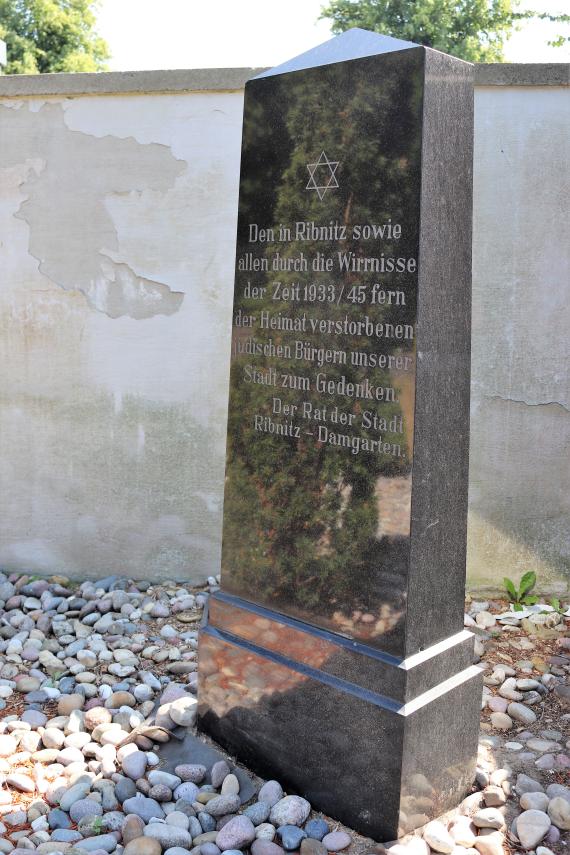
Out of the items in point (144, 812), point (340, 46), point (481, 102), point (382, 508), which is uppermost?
point (481, 102)

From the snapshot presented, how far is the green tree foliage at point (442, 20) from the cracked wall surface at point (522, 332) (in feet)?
73.5

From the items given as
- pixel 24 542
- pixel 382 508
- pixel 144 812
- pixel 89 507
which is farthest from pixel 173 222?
pixel 144 812

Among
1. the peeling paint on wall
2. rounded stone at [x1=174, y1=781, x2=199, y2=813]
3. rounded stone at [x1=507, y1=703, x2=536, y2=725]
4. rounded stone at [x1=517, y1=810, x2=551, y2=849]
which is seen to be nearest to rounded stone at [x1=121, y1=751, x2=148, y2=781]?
rounded stone at [x1=174, y1=781, x2=199, y2=813]

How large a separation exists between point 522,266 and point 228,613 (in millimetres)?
2347

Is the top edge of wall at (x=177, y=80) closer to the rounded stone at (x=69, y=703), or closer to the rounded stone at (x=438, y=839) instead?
the rounded stone at (x=69, y=703)

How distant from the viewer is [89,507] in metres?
4.79

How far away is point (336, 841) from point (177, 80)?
11.8 ft

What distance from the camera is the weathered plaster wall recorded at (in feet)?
14.1

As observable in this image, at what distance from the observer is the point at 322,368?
2672 mm

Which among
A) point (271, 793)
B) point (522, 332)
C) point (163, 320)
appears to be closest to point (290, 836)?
point (271, 793)

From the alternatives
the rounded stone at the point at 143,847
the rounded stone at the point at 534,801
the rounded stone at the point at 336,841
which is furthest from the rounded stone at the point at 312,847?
the rounded stone at the point at 534,801

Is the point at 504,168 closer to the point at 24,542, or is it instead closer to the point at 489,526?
the point at 489,526

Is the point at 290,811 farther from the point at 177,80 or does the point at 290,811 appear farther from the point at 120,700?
the point at 177,80

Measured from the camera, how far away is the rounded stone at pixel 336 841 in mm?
2480
